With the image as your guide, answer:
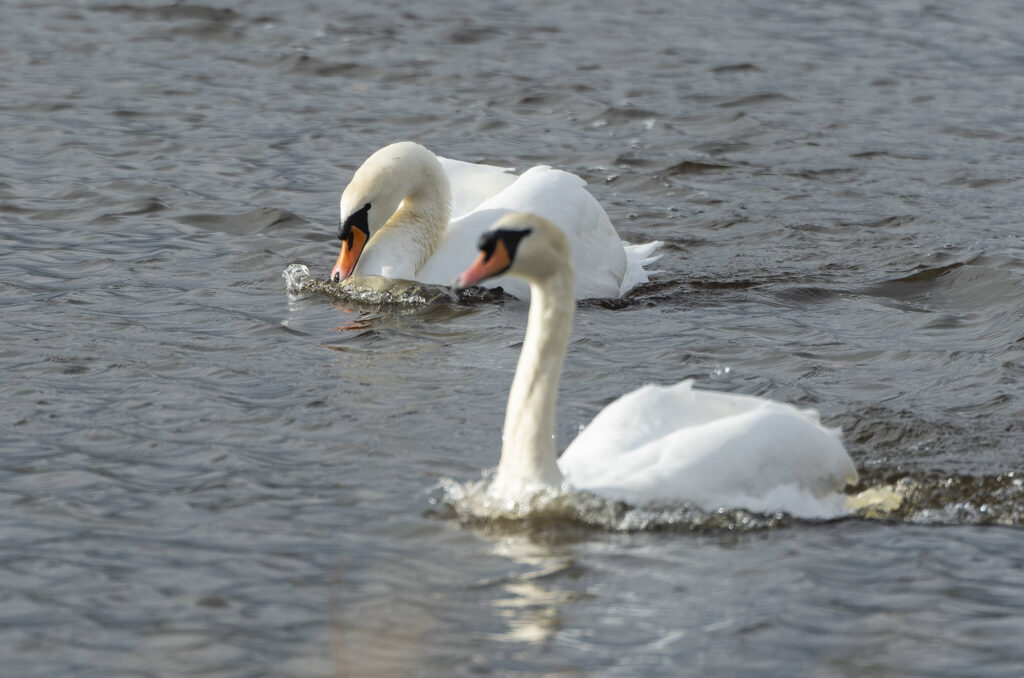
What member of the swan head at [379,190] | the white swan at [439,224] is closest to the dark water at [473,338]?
the white swan at [439,224]

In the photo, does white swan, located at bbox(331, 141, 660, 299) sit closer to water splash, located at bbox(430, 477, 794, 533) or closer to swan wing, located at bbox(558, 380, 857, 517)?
swan wing, located at bbox(558, 380, 857, 517)

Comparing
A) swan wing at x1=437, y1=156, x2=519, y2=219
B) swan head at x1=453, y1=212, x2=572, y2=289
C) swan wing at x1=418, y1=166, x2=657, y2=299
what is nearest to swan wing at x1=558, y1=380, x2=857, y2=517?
swan head at x1=453, y1=212, x2=572, y2=289

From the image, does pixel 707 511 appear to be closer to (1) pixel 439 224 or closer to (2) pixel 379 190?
(1) pixel 439 224

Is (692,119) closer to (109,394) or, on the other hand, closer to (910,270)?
(910,270)

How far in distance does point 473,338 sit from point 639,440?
272cm

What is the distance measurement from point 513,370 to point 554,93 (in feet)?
23.4

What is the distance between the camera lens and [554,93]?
591 inches

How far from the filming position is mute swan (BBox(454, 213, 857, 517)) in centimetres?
595

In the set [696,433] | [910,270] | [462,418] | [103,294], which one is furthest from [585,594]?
[910,270]

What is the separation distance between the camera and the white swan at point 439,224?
9766 mm

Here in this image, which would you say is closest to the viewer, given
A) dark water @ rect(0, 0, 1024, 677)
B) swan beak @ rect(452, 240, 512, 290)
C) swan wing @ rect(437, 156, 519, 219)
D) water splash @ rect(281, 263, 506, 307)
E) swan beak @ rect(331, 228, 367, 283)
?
dark water @ rect(0, 0, 1024, 677)

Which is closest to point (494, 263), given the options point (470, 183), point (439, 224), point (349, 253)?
point (349, 253)

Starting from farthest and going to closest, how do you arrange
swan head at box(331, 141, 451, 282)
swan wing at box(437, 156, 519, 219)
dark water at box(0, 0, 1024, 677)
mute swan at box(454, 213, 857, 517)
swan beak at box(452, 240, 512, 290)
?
swan wing at box(437, 156, 519, 219) → swan head at box(331, 141, 451, 282) → mute swan at box(454, 213, 857, 517) → swan beak at box(452, 240, 512, 290) → dark water at box(0, 0, 1024, 677)

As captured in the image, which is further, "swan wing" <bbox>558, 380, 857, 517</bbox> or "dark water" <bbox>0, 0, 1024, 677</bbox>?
"swan wing" <bbox>558, 380, 857, 517</bbox>
